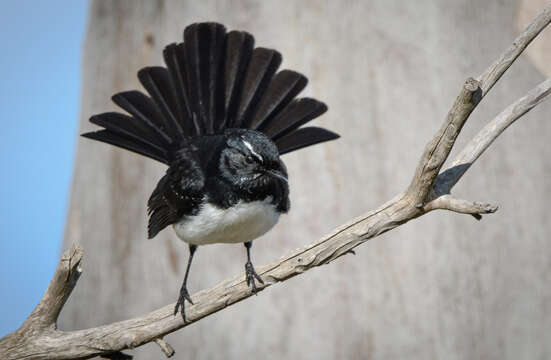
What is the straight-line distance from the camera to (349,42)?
4895 millimetres

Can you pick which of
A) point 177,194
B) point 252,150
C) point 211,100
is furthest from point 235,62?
point 177,194

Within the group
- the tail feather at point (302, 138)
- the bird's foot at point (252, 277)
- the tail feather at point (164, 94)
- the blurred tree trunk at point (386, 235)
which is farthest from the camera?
the blurred tree trunk at point (386, 235)

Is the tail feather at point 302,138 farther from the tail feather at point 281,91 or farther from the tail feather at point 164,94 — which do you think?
the tail feather at point 164,94

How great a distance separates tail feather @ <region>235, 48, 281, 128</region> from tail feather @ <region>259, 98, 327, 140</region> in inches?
6.8

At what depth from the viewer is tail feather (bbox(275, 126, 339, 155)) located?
145 inches

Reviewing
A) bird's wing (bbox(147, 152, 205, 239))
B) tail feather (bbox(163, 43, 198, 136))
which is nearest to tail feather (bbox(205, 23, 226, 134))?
tail feather (bbox(163, 43, 198, 136))

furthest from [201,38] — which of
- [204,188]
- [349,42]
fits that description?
[349,42]

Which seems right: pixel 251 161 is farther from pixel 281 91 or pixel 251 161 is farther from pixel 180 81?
pixel 180 81

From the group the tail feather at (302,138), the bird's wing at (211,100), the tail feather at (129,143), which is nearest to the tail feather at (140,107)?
the bird's wing at (211,100)

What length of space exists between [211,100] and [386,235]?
1.78 m

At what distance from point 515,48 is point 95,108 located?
4.07 metres

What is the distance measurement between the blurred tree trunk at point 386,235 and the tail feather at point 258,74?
1.13 m

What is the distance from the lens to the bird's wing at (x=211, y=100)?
3719 mm

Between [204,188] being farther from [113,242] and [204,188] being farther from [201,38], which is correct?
[113,242]
